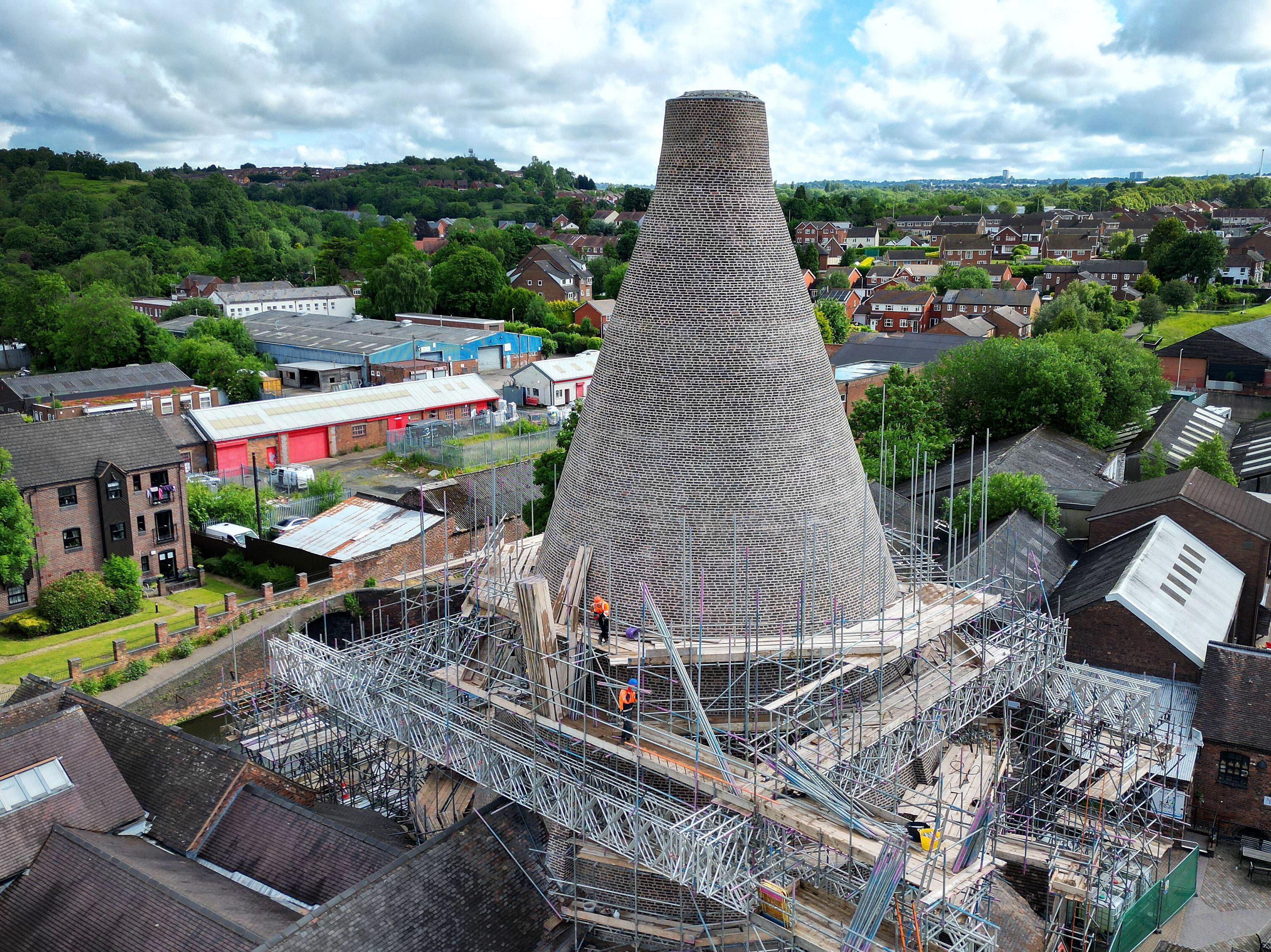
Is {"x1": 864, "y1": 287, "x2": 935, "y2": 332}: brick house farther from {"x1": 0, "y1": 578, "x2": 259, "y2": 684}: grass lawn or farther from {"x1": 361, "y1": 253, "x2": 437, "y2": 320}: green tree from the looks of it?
{"x1": 0, "y1": 578, "x2": 259, "y2": 684}: grass lawn

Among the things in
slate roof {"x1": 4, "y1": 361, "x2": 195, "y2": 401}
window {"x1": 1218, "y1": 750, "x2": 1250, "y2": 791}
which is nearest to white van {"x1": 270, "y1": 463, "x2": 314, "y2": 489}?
slate roof {"x1": 4, "y1": 361, "x2": 195, "y2": 401}

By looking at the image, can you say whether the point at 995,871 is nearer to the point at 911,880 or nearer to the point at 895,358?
the point at 911,880

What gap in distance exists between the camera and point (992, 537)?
33438 mm

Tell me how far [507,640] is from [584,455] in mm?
3720

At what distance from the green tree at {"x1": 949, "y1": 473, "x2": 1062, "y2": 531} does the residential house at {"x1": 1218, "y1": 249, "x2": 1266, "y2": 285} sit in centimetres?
9791

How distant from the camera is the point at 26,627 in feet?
111

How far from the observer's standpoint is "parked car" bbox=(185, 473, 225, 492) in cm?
4656

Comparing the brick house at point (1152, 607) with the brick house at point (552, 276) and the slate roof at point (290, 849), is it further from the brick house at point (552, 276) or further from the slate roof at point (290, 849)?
the brick house at point (552, 276)

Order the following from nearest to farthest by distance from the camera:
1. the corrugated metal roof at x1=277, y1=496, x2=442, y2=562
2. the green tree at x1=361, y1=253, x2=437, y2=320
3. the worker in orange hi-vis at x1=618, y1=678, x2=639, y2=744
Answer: the worker in orange hi-vis at x1=618, y1=678, x2=639, y2=744
the corrugated metal roof at x1=277, y1=496, x2=442, y2=562
the green tree at x1=361, y1=253, x2=437, y2=320

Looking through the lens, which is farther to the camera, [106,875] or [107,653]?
[107,653]

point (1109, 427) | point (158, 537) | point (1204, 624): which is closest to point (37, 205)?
point (158, 537)

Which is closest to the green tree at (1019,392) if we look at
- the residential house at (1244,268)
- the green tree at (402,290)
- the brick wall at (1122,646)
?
the brick wall at (1122,646)

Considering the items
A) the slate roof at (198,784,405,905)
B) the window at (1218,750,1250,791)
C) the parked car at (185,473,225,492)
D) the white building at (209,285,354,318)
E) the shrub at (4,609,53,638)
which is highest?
the white building at (209,285,354,318)

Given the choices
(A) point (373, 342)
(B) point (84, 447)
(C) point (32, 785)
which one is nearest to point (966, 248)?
(A) point (373, 342)
